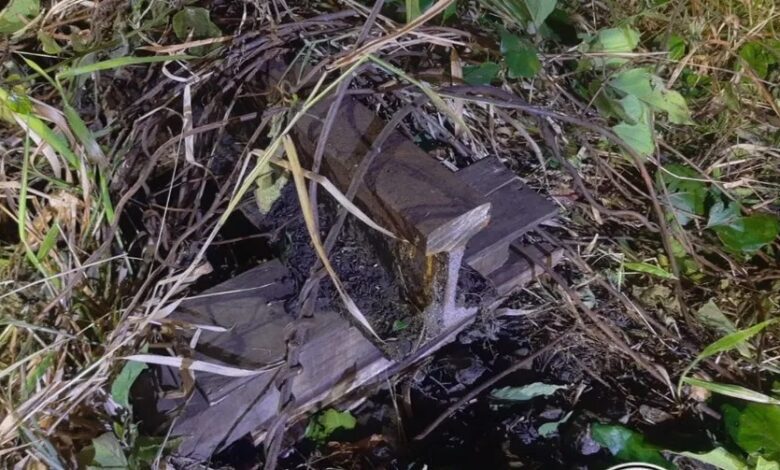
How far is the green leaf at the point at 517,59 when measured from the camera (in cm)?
117

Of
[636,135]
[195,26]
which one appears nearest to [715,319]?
[636,135]

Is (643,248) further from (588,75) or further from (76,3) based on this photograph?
(76,3)

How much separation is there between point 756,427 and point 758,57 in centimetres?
95

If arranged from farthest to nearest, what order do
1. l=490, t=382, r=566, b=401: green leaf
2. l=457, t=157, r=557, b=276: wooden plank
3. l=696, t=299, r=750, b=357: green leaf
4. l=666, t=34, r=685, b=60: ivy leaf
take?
l=666, t=34, r=685, b=60: ivy leaf < l=696, t=299, r=750, b=357: green leaf < l=490, t=382, r=566, b=401: green leaf < l=457, t=157, r=557, b=276: wooden plank

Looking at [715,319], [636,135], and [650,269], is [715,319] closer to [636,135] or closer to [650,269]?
[650,269]

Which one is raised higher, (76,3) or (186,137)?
(76,3)

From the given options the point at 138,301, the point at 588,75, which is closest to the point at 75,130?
the point at 138,301

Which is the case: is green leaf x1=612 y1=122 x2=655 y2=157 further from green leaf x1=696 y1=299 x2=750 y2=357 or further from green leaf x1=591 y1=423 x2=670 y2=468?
green leaf x1=591 y1=423 x2=670 y2=468

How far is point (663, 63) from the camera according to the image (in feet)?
4.79

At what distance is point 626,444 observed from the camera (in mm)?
1153

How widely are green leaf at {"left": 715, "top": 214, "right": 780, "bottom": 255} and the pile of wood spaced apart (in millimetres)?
468

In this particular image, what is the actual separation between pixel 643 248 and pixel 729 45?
58cm

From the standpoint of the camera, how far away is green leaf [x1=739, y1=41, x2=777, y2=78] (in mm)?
1636

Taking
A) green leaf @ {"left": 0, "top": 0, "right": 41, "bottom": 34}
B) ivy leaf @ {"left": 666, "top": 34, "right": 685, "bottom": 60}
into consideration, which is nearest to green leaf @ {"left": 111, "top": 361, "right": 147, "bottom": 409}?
green leaf @ {"left": 0, "top": 0, "right": 41, "bottom": 34}
